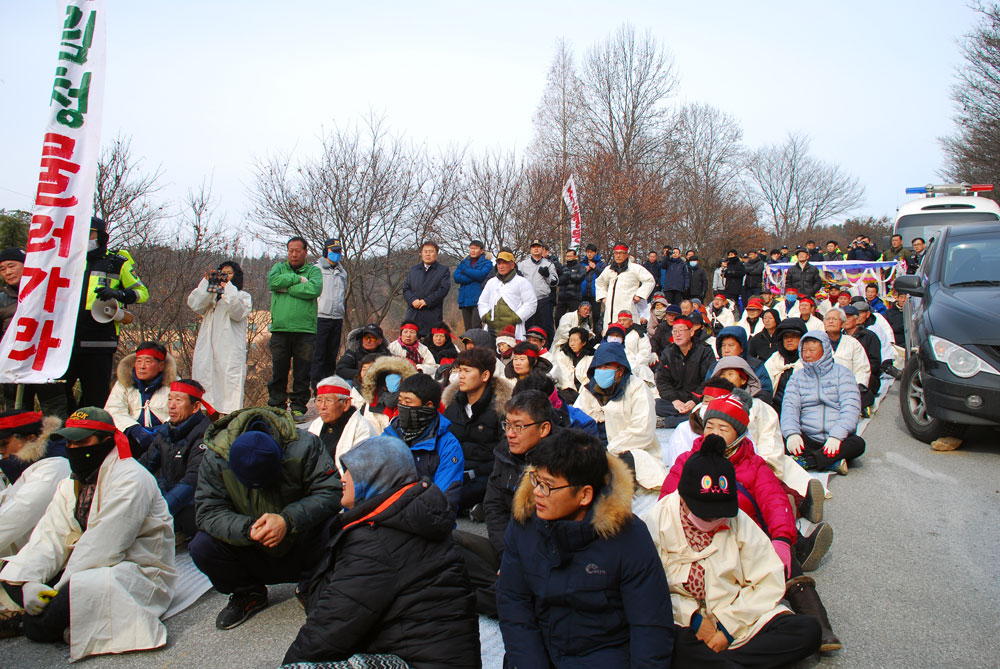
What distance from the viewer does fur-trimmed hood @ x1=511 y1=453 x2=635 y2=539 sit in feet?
8.26

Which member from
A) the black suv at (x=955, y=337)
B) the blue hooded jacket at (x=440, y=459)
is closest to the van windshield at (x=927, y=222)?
the black suv at (x=955, y=337)

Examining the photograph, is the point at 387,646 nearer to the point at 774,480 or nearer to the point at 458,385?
the point at 774,480

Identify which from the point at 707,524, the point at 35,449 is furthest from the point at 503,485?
the point at 35,449

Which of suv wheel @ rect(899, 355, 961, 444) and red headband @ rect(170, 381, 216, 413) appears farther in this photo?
suv wheel @ rect(899, 355, 961, 444)

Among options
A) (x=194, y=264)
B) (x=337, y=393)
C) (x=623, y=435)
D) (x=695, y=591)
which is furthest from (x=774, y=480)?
(x=194, y=264)

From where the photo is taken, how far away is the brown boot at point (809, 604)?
324cm

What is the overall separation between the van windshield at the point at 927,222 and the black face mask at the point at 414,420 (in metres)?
16.5

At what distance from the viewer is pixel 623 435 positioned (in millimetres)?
5734

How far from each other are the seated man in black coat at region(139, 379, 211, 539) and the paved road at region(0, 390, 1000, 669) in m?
0.79

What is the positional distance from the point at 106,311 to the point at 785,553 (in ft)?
19.3

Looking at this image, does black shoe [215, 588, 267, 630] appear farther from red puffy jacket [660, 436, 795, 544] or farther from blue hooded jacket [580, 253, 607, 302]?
blue hooded jacket [580, 253, 607, 302]

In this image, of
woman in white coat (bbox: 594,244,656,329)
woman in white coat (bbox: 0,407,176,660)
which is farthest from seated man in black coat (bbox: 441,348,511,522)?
woman in white coat (bbox: 594,244,656,329)

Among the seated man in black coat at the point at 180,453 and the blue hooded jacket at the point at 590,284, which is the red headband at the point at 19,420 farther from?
the blue hooded jacket at the point at 590,284

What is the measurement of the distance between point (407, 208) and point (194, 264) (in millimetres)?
4269
